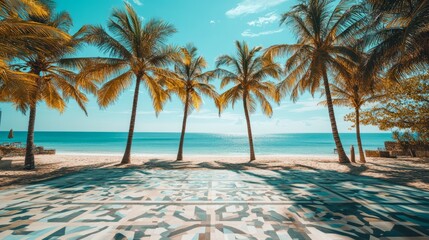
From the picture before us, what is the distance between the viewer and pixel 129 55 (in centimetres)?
1011

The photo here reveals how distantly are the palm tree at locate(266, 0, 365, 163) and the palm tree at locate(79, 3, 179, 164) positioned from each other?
6517 mm

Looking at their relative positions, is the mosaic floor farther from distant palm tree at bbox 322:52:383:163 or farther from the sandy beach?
distant palm tree at bbox 322:52:383:163

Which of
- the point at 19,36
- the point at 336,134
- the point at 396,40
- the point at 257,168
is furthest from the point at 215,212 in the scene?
the point at 336,134

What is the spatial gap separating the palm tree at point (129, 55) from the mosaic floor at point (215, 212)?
20.8 feet

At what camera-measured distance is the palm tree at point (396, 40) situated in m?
6.66

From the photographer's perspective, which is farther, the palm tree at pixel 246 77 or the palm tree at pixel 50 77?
the palm tree at pixel 246 77

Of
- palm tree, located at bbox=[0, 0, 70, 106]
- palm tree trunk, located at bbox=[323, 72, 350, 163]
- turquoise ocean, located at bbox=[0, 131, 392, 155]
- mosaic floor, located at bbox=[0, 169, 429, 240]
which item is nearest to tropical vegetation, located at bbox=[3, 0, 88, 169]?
palm tree, located at bbox=[0, 0, 70, 106]

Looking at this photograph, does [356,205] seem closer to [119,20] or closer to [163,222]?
[163,222]

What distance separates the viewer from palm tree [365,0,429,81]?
21.8 feet

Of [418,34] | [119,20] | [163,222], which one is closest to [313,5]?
[418,34]

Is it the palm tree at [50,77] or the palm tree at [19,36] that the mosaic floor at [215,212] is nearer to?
the palm tree at [19,36]

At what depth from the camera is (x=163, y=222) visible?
3104 mm

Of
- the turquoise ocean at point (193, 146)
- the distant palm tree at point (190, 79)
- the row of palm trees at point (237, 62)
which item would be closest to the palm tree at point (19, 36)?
the row of palm trees at point (237, 62)

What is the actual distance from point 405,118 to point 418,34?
5405mm
